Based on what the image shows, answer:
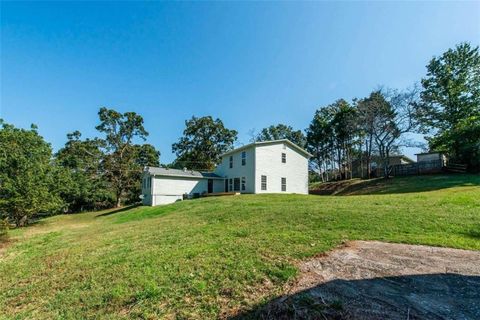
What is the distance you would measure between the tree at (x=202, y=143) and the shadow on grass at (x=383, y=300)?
38.9m

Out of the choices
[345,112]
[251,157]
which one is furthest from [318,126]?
[251,157]

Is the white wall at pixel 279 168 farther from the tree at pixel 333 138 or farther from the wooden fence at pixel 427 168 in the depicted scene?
the tree at pixel 333 138

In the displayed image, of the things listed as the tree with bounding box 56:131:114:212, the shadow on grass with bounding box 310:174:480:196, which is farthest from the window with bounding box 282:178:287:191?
the tree with bounding box 56:131:114:212

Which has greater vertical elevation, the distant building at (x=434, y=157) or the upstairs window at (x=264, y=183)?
the distant building at (x=434, y=157)

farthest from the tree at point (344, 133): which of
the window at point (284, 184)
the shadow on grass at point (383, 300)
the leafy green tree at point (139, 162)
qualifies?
the shadow on grass at point (383, 300)

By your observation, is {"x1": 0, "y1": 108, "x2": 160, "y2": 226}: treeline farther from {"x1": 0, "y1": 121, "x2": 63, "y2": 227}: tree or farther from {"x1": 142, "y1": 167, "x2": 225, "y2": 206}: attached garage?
{"x1": 142, "y1": 167, "x2": 225, "y2": 206}: attached garage

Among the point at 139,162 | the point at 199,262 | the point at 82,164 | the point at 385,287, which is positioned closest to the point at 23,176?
the point at 82,164

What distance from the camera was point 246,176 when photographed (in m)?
23.0

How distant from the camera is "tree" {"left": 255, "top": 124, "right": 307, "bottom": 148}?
1818 inches

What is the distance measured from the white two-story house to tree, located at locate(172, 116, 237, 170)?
15193mm

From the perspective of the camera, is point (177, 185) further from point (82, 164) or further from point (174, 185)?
point (82, 164)

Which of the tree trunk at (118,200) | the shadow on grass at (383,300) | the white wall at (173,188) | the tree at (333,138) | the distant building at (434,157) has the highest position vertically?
the tree at (333,138)

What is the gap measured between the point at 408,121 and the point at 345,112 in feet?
30.5

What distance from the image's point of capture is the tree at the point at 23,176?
17.1 meters
